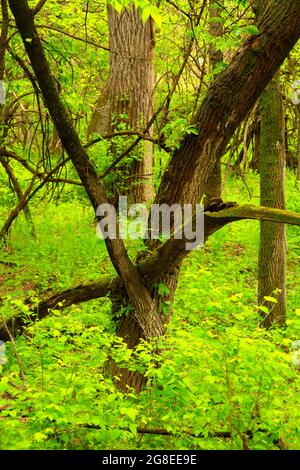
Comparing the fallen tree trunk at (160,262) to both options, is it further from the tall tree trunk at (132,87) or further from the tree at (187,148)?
the tall tree trunk at (132,87)

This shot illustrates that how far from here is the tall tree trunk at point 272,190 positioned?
761 cm

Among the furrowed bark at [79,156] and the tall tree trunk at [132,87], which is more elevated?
the tall tree trunk at [132,87]

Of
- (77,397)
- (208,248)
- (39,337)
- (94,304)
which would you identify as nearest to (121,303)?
(39,337)

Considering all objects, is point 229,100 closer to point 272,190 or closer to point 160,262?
point 160,262

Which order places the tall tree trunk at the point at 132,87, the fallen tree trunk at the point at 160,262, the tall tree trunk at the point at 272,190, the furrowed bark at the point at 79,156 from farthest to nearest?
the tall tree trunk at the point at 132,87 → the tall tree trunk at the point at 272,190 → the fallen tree trunk at the point at 160,262 → the furrowed bark at the point at 79,156

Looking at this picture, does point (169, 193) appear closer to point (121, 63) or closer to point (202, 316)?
point (202, 316)

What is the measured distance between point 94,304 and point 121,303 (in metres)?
3.14

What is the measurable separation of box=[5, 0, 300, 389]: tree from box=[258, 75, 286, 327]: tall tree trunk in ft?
9.41

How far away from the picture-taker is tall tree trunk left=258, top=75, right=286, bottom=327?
7.61 meters

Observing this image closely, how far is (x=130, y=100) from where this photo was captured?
8.66 m

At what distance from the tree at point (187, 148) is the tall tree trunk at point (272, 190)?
287 centimetres

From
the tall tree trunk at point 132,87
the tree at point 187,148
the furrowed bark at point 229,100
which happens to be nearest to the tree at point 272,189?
the tall tree trunk at point 132,87

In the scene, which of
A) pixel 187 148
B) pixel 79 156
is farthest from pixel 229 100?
pixel 79 156

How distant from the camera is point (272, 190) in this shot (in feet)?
26.1
